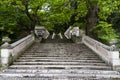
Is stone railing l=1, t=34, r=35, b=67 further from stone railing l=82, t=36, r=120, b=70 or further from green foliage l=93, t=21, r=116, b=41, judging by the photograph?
green foliage l=93, t=21, r=116, b=41

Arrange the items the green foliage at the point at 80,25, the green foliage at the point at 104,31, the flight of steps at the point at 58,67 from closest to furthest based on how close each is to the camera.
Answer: the flight of steps at the point at 58,67 → the green foliage at the point at 104,31 → the green foliage at the point at 80,25

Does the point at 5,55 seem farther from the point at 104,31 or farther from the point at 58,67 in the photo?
the point at 104,31

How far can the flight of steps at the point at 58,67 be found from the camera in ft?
35.6

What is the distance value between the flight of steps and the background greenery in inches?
131

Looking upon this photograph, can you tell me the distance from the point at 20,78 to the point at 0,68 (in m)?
1.75

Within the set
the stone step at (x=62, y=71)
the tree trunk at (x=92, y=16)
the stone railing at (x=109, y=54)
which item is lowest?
the stone step at (x=62, y=71)

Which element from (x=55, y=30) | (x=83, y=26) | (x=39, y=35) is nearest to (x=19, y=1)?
(x=39, y=35)

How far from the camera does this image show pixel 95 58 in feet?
47.3

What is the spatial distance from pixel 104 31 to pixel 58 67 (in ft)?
22.2

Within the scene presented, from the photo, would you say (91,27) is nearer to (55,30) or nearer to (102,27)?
(102,27)

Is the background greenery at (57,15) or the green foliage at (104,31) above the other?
the background greenery at (57,15)

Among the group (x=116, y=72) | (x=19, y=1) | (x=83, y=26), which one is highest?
(x=19, y=1)

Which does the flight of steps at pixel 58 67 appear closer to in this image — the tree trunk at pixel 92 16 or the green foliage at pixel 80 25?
the tree trunk at pixel 92 16

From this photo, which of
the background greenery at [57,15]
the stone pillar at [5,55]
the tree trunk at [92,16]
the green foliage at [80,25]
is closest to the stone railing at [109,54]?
the background greenery at [57,15]
